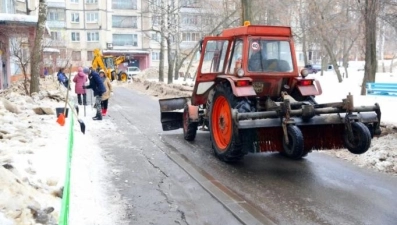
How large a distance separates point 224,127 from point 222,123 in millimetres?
112

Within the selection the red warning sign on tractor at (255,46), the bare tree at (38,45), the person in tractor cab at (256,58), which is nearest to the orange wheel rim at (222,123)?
the person in tractor cab at (256,58)

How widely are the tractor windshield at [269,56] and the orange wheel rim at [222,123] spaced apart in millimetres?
869

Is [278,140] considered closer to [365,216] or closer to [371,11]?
[365,216]

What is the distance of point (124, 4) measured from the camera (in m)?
66.2

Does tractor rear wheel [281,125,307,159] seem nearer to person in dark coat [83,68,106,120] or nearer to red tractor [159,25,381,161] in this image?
red tractor [159,25,381,161]

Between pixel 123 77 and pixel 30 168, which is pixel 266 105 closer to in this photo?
pixel 30 168

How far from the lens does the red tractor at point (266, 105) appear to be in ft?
24.7

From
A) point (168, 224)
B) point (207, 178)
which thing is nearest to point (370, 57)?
point (207, 178)

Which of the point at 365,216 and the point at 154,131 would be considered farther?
the point at 154,131

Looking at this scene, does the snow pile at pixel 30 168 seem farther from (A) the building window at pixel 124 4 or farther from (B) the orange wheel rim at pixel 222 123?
(A) the building window at pixel 124 4

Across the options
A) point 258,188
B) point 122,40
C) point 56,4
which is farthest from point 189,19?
point 258,188

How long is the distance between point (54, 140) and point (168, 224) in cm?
471

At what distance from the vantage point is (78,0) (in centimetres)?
6562

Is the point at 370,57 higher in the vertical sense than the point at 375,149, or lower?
higher
